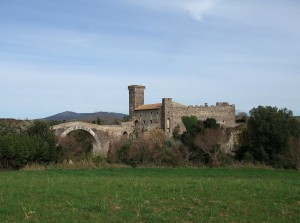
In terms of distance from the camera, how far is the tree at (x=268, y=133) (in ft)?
105

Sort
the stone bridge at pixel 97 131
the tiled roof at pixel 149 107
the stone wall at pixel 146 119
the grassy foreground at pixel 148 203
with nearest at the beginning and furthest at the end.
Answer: the grassy foreground at pixel 148 203 → the stone bridge at pixel 97 131 → the stone wall at pixel 146 119 → the tiled roof at pixel 149 107

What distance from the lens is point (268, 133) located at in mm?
32531

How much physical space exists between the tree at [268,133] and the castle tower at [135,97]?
30587 millimetres

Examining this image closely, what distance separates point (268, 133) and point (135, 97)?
33.1 meters

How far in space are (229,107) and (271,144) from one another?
79.2 feet

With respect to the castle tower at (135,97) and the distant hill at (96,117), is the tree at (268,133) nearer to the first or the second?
the distant hill at (96,117)

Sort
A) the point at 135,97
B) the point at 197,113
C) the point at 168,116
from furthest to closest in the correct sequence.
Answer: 1. the point at 135,97
2. the point at 197,113
3. the point at 168,116

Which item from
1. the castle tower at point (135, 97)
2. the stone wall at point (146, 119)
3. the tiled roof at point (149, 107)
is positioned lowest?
the stone wall at point (146, 119)

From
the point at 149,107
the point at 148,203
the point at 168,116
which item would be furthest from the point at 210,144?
the point at 149,107

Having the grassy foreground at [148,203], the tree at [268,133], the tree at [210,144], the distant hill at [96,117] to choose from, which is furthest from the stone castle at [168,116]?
the grassy foreground at [148,203]

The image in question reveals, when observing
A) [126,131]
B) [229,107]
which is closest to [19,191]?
[126,131]

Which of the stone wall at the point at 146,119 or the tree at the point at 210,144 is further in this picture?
the stone wall at the point at 146,119

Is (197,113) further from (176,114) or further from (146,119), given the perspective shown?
(146,119)

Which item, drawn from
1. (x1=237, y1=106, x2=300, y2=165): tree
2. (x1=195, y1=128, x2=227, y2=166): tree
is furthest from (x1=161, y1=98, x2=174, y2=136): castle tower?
(x1=237, y1=106, x2=300, y2=165): tree
